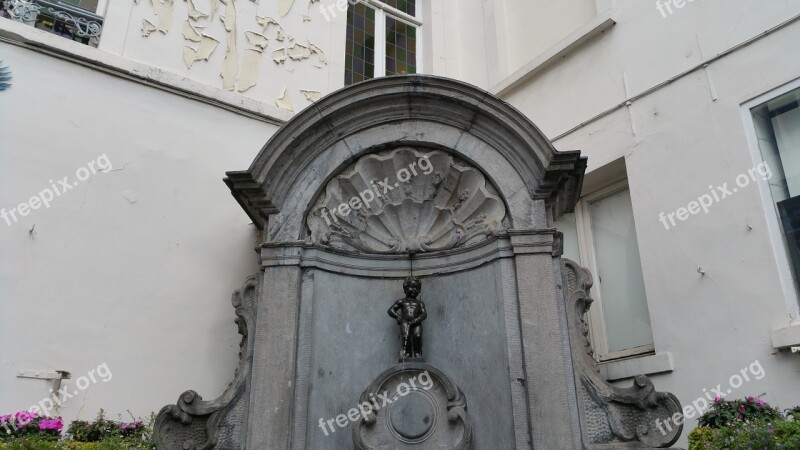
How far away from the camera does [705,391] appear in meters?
5.23

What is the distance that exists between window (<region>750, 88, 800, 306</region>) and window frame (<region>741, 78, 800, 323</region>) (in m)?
0.01

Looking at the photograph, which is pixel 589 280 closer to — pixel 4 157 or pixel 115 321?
pixel 115 321

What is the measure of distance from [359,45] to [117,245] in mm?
4369

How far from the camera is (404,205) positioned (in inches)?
222

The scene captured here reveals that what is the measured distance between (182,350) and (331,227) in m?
1.89

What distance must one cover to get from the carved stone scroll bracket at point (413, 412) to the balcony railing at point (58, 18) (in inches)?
185

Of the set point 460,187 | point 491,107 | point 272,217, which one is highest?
point 491,107

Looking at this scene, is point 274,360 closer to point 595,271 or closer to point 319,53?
point 595,271

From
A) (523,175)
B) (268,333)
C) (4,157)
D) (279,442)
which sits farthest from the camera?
(4,157)

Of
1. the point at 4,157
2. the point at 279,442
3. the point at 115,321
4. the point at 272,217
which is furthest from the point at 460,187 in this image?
the point at 4,157

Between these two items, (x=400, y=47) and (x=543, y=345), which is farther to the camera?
(x=400, y=47)

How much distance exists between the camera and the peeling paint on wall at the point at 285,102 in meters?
7.07

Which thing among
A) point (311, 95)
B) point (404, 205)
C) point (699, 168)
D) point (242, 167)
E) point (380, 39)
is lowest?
point (404, 205)

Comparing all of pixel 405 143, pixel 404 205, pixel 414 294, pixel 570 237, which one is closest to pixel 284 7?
pixel 405 143
